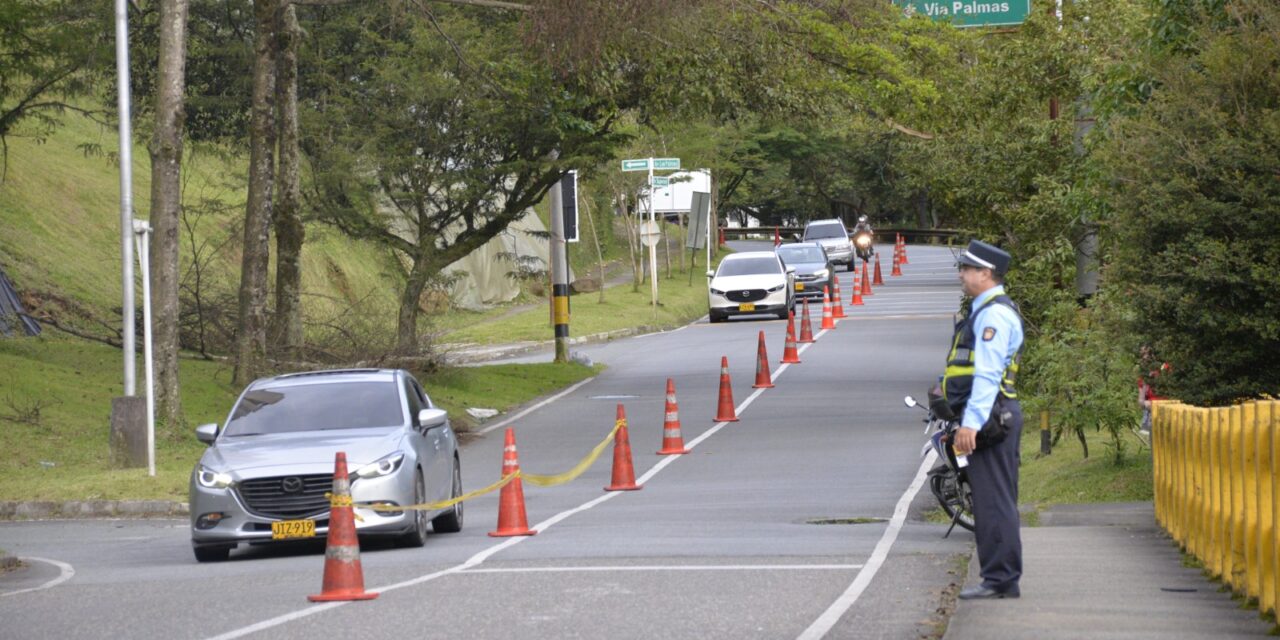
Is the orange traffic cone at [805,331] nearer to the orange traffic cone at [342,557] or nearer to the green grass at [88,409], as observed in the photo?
the green grass at [88,409]

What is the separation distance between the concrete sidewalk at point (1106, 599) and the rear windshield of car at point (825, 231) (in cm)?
5200

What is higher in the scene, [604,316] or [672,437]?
[604,316]

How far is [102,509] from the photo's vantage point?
17547 millimetres

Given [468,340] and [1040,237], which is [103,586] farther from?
[468,340]

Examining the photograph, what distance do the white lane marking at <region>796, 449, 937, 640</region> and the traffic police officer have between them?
765mm

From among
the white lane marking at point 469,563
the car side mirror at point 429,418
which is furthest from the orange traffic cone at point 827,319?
the car side mirror at point 429,418

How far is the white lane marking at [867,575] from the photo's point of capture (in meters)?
9.04

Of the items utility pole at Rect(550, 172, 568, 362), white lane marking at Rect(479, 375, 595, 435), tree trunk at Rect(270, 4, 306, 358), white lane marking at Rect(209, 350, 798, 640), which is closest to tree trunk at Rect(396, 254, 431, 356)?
tree trunk at Rect(270, 4, 306, 358)

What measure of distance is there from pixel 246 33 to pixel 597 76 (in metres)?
7.82

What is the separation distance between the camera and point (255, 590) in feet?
36.4

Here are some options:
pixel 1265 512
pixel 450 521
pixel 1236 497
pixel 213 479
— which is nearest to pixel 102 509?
pixel 450 521

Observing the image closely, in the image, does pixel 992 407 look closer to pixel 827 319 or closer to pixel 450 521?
pixel 450 521

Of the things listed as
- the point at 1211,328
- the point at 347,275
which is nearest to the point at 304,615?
the point at 1211,328

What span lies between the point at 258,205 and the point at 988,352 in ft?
55.6
